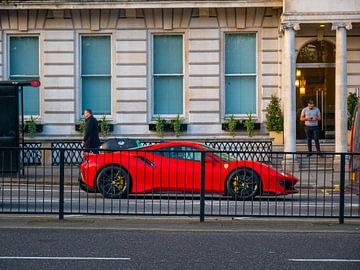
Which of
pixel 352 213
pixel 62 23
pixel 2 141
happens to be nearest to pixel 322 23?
pixel 62 23

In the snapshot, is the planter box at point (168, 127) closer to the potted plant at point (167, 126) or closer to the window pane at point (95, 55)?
the potted plant at point (167, 126)

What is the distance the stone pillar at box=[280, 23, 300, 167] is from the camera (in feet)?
84.3

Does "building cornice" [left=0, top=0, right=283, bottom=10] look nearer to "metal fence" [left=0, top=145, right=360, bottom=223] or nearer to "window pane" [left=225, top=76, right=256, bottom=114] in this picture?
"window pane" [left=225, top=76, right=256, bottom=114]

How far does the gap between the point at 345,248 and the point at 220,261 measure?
203 cm

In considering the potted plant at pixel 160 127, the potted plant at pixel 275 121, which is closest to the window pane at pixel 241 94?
the potted plant at pixel 275 121

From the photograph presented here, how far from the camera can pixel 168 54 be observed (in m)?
28.1

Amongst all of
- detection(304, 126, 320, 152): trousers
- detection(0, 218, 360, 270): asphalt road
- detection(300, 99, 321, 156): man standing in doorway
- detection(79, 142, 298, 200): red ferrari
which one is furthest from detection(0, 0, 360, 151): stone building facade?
→ detection(0, 218, 360, 270): asphalt road

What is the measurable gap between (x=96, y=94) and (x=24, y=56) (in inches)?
106

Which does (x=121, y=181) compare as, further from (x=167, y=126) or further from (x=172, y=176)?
(x=167, y=126)

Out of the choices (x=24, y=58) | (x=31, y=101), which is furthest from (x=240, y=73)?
(x=24, y=58)

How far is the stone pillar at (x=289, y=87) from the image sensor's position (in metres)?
25.7

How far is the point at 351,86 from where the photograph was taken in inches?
1078

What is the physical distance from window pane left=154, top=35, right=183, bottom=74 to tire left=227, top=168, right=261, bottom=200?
14.4m

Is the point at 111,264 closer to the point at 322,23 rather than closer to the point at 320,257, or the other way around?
the point at 320,257
